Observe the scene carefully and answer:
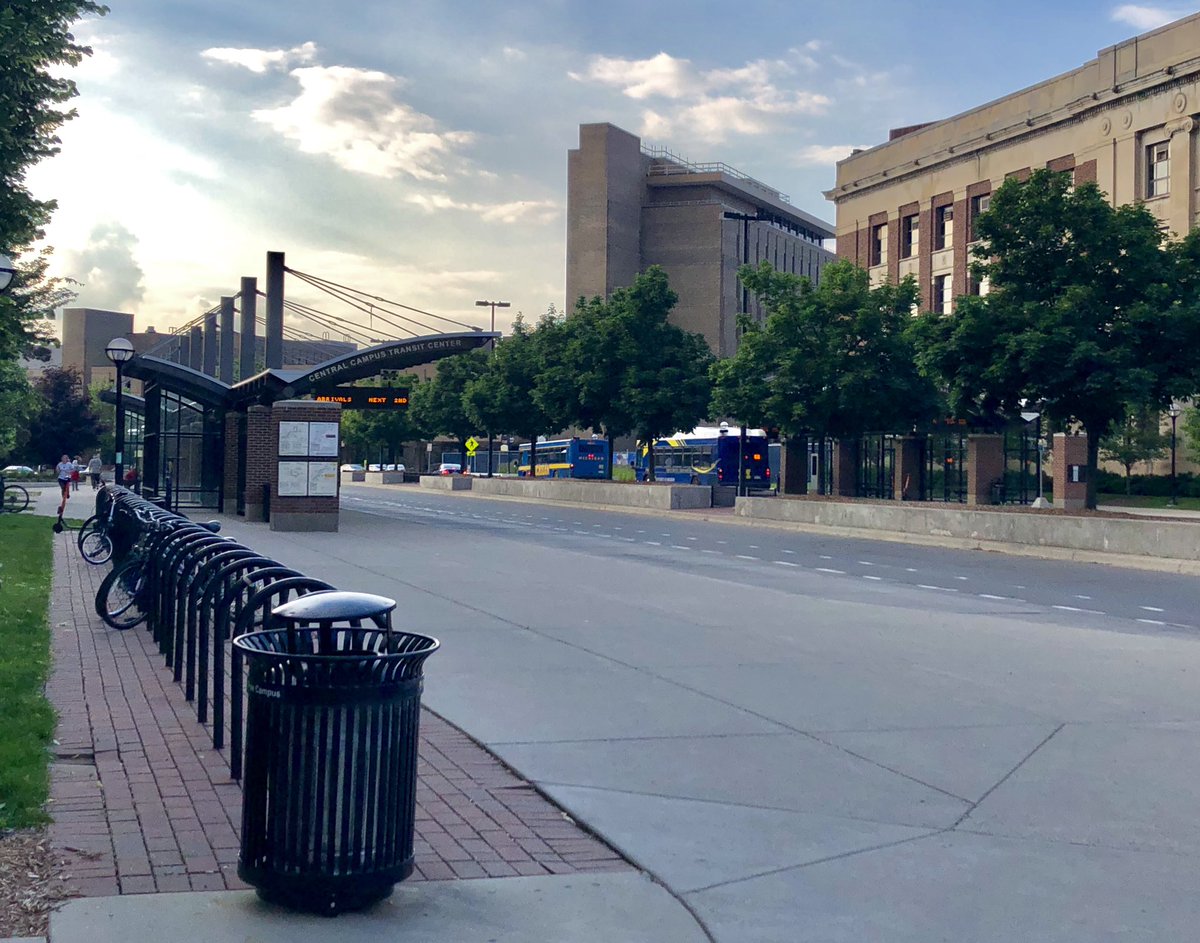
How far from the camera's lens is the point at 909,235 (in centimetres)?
6869

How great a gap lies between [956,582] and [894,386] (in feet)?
58.1

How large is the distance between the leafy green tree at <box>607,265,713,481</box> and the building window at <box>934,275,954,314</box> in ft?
57.1

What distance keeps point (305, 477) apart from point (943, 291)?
1744 inches

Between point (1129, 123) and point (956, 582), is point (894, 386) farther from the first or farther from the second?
point (1129, 123)

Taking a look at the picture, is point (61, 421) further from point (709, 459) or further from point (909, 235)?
point (909, 235)

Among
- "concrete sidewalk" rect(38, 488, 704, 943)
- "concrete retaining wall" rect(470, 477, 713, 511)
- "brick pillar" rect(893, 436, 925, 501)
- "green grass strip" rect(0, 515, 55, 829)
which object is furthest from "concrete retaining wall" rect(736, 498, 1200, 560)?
"concrete sidewalk" rect(38, 488, 704, 943)

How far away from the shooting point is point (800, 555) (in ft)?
84.3

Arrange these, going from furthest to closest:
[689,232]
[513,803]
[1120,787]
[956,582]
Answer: [689,232]
[956,582]
[1120,787]
[513,803]

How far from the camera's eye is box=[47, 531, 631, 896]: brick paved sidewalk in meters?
5.29

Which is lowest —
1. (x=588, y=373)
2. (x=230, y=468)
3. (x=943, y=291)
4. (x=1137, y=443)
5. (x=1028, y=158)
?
(x=230, y=468)

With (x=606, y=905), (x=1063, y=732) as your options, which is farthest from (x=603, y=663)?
(x=606, y=905)

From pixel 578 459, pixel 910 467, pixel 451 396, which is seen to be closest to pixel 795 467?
pixel 910 467

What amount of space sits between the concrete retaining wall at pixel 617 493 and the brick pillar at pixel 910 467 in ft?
27.1

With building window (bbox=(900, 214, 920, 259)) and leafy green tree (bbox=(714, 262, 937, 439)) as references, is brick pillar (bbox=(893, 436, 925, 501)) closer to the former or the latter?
leafy green tree (bbox=(714, 262, 937, 439))
